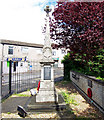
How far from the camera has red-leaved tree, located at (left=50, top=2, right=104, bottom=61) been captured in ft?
16.5

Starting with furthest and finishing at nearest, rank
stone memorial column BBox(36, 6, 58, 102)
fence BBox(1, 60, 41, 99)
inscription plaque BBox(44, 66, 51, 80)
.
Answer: fence BBox(1, 60, 41, 99), inscription plaque BBox(44, 66, 51, 80), stone memorial column BBox(36, 6, 58, 102)

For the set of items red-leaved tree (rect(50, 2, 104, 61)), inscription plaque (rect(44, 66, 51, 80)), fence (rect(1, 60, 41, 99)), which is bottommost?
fence (rect(1, 60, 41, 99))

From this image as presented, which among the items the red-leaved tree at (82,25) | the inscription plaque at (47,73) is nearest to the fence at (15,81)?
the inscription plaque at (47,73)

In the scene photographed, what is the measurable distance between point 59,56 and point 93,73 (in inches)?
973

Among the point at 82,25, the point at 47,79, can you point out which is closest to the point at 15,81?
the point at 47,79

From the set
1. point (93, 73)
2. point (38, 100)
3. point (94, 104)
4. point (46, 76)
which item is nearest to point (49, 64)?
point (46, 76)

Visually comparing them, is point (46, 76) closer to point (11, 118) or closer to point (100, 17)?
point (11, 118)

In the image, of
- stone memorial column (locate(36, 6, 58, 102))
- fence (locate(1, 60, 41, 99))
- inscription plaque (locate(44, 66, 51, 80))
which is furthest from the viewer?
fence (locate(1, 60, 41, 99))

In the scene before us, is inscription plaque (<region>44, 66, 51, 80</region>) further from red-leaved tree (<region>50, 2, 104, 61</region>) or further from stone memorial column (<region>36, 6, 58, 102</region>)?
red-leaved tree (<region>50, 2, 104, 61</region>)

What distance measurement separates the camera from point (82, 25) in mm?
5355

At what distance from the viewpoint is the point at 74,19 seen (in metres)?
5.54

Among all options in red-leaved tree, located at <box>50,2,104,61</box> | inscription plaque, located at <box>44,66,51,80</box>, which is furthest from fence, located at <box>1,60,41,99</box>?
red-leaved tree, located at <box>50,2,104,61</box>

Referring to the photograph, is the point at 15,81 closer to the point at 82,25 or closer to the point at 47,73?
the point at 47,73

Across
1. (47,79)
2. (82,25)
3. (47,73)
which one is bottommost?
(47,79)
